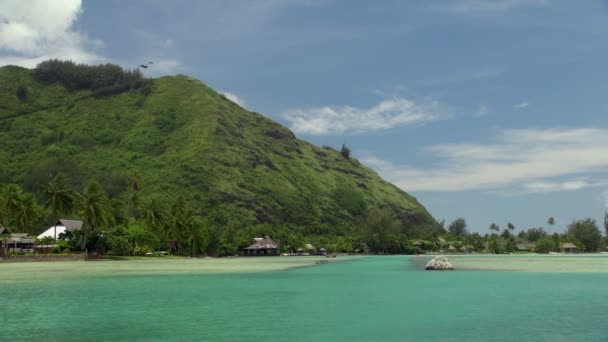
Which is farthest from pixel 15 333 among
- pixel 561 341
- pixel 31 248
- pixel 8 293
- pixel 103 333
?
pixel 31 248

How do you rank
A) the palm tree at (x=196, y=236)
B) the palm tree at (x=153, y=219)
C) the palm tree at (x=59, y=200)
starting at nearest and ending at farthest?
the palm tree at (x=59, y=200), the palm tree at (x=153, y=219), the palm tree at (x=196, y=236)

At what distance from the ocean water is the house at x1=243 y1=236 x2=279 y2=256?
5614 inches

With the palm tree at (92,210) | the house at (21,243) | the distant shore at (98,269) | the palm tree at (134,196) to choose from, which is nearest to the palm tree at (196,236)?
the palm tree at (134,196)

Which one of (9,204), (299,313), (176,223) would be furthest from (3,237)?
(299,313)

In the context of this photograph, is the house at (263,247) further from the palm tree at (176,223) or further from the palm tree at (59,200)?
the palm tree at (59,200)

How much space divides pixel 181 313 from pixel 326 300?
10439 millimetres

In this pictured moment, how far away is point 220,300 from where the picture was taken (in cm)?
3469

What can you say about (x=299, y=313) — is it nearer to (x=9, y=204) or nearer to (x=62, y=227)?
Result: (x=9, y=204)

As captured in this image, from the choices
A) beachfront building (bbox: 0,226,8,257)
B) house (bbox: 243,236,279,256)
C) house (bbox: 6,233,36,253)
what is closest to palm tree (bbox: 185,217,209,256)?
house (bbox: 6,233,36,253)

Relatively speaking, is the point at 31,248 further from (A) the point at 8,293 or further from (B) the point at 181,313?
(B) the point at 181,313

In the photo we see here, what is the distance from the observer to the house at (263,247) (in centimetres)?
18600

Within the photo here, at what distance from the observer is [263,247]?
186625 mm

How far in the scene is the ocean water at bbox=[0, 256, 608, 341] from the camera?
22.0 m

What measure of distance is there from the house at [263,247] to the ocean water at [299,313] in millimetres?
142592
